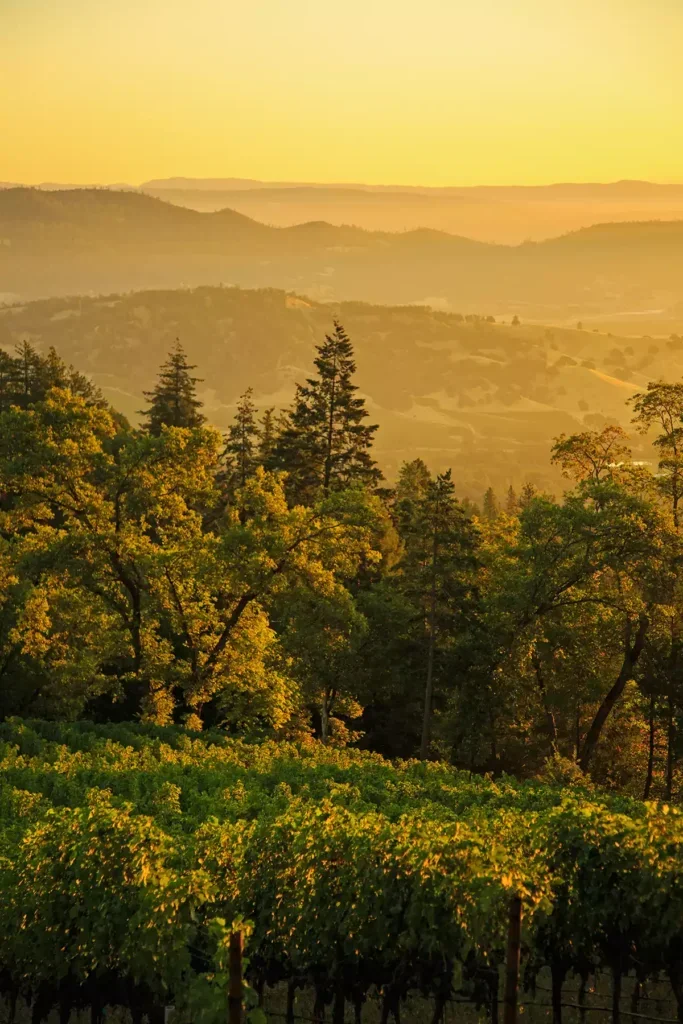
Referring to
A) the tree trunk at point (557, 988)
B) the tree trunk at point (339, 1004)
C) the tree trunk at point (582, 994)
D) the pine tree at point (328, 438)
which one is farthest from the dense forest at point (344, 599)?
the pine tree at point (328, 438)

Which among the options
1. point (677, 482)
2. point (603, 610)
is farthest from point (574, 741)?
point (677, 482)

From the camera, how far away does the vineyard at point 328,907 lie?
48.7 ft

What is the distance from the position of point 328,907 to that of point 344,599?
21.3 m

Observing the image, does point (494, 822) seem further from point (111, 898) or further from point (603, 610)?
point (603, 610)

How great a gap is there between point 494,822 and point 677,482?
21405 mm

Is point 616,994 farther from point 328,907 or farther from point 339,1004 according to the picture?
point 328,907

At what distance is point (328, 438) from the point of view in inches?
2511

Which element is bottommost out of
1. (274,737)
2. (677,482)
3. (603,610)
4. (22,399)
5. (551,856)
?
(274,737)

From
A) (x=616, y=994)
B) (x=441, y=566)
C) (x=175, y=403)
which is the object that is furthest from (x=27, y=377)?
(x=616, y=994)

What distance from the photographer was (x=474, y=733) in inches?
1423

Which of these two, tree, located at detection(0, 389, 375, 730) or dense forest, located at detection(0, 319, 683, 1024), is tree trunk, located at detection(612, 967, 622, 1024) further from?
tree, located at detection(0, 389, 375, 730)

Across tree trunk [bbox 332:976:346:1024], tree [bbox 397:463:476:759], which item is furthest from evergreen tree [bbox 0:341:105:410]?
tree trunk [bbox 332:976:346:1024]

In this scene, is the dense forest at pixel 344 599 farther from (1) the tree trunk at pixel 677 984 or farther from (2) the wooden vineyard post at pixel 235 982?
(2) the wooden vineyard post at pixel 235 982

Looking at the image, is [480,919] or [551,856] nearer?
[480,919]
